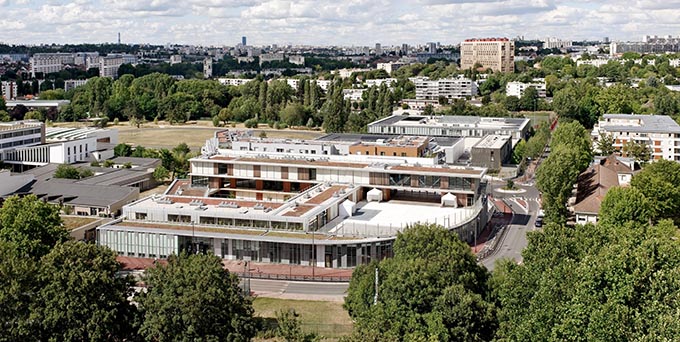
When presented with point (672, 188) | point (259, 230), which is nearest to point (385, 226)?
point (259, 230)

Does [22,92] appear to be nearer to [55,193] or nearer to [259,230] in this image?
[55,193]

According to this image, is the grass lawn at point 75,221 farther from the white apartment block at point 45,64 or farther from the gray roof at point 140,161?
the white apartment block at point 45,64

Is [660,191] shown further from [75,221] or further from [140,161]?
[140,161]

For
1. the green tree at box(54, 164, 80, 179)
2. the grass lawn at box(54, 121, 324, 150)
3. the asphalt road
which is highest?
the grass lawn at box(54, 121, 324, 150)

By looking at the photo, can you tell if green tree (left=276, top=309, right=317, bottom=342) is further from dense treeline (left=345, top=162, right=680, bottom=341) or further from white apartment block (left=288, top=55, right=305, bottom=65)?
white apartment block (left=288, top=55, right=305, bottom=65)

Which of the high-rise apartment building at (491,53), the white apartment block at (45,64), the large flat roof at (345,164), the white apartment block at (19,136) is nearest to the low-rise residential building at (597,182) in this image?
the large flat roof at (345,164)

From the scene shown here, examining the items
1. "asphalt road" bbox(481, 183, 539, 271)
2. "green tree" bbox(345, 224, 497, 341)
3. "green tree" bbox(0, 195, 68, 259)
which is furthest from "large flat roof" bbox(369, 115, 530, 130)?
"green tree" bbox(345, 224, 497, 341)

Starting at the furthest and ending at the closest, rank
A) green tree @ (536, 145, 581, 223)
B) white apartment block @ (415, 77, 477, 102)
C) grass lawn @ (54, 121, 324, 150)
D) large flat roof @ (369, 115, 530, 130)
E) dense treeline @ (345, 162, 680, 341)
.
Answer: white apartment block @ (415, 77, 477, 102)
grass lawn @ (54, 121, 324, 150)
large flat roof @ (369, 115, 530, 130)
green tree @ (536, 145, 581, 223)
dense treeline @ (345, 162, 680, 341)
